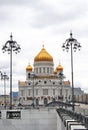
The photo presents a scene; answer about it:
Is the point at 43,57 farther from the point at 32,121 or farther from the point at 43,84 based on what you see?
the point at 32,121

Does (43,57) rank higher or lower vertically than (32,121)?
higher

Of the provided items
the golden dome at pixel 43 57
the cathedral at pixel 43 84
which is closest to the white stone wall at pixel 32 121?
the golden dome at pixel 43 57

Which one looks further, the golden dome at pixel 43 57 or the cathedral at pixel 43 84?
the cathedral at pixel 43 84

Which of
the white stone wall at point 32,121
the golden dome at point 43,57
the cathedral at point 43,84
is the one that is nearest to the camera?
the white stone wall at point 32,121

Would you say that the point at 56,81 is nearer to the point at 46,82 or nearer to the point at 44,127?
the point at 46,82

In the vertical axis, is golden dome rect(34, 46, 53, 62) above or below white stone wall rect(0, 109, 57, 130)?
above

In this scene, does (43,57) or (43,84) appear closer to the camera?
(43,57)

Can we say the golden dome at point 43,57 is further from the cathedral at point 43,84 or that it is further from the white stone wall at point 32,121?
the white stone wall at point 32,121

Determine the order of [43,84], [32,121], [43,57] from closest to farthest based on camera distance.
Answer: [32,121] < [43,57] < [43,84]

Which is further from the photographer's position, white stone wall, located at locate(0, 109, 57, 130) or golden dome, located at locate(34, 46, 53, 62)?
golden dome, located at locate(34, 46, 53, 62)

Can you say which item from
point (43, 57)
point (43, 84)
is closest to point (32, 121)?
point (43, 57)

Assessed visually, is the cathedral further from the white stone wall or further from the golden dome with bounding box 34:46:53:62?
the white stone wall

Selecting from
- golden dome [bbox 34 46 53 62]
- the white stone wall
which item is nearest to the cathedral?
golden dome [bbox 34 46 53 62]

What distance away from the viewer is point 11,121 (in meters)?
32.7
